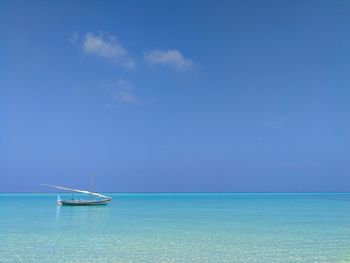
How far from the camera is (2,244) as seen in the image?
24859 mm

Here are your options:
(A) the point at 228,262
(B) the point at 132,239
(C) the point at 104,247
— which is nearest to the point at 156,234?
(B) the point at 132,239

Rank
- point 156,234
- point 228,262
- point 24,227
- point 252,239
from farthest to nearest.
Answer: point 24,227
point 156,234
point 252,239
point 228,262

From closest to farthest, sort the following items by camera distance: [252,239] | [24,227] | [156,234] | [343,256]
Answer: [343,256] → [252,239] → [156,234] → [24,227]

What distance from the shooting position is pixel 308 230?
32094 millimetres

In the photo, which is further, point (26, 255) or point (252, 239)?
point (252, 239)

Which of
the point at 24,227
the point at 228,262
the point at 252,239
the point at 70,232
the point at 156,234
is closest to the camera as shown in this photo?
the point at 228,262

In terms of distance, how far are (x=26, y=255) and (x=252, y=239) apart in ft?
39.0

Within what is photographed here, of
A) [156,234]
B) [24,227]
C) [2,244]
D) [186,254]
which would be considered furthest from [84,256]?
[24,227]

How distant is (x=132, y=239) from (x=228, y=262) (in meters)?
8.30

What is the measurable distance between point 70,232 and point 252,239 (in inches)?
472

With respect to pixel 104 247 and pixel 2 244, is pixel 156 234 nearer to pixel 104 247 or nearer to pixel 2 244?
pixel 104 247

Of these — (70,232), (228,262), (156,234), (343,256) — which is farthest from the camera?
(70,232)

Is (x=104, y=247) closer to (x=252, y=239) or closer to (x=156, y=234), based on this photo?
(x=156, y=234)

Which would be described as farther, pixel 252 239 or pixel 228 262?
pixel 252 239
